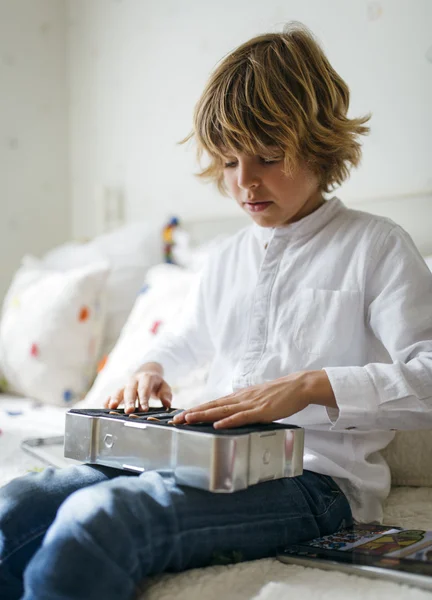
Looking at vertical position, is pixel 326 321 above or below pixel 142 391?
above

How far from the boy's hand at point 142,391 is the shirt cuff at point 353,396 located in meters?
0.26

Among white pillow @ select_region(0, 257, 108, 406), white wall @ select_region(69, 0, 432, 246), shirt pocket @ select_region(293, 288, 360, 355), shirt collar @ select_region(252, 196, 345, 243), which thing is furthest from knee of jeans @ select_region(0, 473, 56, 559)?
white pillow @ select_region(0, 257, 108, 406)

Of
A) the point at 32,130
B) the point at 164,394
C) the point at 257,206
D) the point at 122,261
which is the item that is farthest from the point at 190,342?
the point at 32,130

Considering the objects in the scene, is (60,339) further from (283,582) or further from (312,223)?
(283,582)

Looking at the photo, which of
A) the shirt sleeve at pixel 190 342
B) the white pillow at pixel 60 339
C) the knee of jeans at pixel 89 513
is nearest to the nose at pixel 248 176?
the shirt sleeve at pixel 190 342

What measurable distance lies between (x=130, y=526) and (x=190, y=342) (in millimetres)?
534

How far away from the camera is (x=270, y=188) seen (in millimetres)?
963

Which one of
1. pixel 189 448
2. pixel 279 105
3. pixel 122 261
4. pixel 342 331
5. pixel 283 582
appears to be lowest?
pixel 283 582

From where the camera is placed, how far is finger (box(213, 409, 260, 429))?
728mm

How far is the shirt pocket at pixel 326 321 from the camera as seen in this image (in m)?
0.92

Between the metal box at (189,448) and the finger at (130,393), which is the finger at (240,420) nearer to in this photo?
the metal box at (189,448)

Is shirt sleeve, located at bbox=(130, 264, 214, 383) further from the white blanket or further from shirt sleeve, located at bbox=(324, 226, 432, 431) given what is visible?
the white blanket

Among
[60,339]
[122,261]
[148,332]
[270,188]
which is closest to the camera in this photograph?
[270,188]

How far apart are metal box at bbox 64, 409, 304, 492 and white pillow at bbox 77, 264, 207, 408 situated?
474 millimetres
